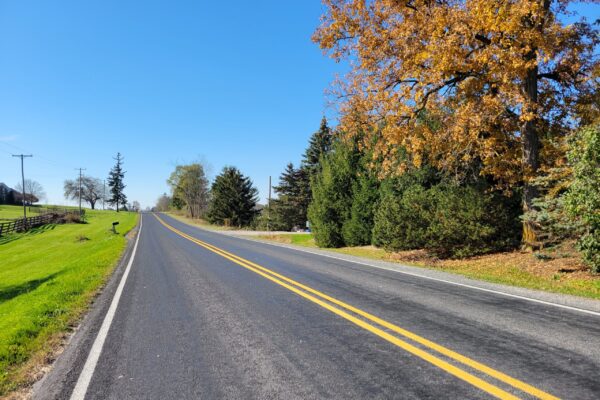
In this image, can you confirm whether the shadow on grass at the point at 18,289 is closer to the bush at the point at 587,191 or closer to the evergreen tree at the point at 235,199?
the bush at the point at 587,191

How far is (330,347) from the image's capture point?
4.39 meters

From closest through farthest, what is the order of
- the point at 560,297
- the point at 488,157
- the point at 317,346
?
the point at 317,346, the point at 560,297, the point at 488,157

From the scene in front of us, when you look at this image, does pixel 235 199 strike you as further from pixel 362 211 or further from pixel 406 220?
pixel 406 220

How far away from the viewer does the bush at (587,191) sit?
8.84 m

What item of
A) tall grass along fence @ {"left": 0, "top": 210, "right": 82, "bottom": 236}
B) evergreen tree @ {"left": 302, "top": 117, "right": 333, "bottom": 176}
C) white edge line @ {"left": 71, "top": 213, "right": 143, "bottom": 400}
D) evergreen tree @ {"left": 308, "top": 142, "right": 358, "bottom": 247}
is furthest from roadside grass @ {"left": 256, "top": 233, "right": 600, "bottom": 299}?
tall grass along fence @ {"left": 0, "top": 210, "right": 82, "bottom": 236}

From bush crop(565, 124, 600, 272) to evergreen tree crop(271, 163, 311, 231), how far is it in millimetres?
34772

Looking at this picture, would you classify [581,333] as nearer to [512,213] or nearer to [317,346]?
[317,346]

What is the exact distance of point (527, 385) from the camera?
10.9 feet

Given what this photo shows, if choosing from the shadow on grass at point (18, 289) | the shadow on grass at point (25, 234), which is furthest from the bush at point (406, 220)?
the shadow on grass at point (25, 234)

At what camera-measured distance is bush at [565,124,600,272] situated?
8844 mm

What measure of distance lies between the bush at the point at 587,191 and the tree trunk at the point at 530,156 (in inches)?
121

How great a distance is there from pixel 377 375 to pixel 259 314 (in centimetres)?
278

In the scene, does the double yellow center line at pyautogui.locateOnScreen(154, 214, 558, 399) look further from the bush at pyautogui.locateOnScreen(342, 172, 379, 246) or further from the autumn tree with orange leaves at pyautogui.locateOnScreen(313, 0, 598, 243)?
the bush at pyautogui.locateOnScreen(342, 172, 379, 246)

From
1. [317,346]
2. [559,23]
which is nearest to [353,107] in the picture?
[559,23]
